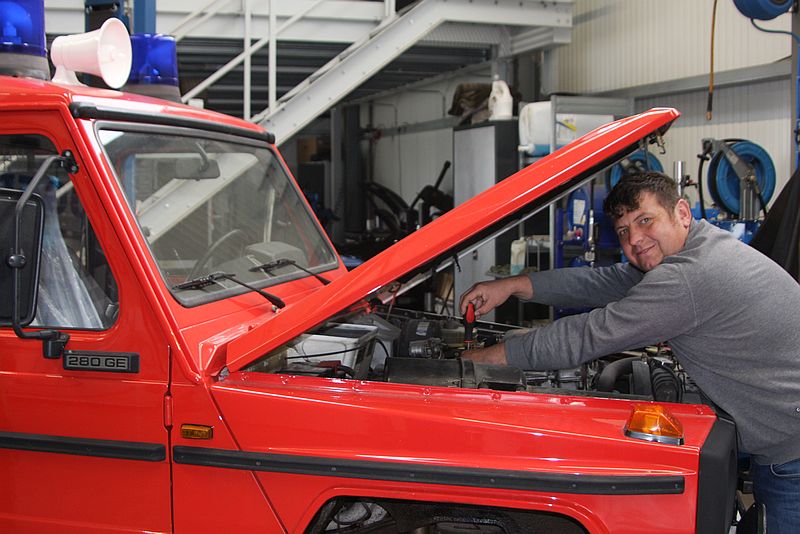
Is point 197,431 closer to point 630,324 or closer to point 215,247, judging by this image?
point 215,247

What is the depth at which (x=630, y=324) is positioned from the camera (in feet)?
7.14

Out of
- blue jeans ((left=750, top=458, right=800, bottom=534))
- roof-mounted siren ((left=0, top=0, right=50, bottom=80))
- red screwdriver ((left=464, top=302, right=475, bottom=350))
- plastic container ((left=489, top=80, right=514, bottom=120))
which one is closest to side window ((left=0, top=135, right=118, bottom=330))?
roof-mounted siren ((left=0, top=0, right=50, bottom=80))

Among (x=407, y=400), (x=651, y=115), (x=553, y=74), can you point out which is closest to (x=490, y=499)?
(x=407, y=400)

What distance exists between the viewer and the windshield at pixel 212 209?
2.40 m

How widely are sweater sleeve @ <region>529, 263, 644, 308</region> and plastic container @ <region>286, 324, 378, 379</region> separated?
27.5 inches

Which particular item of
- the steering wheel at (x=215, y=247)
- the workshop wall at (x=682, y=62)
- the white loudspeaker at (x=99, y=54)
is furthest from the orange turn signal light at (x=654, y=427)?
the workshop wall at (x=682, y=62)

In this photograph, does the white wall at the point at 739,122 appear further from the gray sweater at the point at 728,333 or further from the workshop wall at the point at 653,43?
the gray sweater at the point at 728,333

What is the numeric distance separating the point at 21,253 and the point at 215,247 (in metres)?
0.86

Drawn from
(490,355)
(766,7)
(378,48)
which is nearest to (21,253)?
(490,355)

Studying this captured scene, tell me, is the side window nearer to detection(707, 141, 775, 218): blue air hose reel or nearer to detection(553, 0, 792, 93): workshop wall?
detection(707, 141, 775, 218): blue air hose reel

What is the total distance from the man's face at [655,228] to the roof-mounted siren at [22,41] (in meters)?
2.00

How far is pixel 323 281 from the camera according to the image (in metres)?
2.99

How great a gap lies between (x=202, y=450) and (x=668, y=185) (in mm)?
1582

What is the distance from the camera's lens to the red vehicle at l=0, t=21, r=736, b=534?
1.85 m
